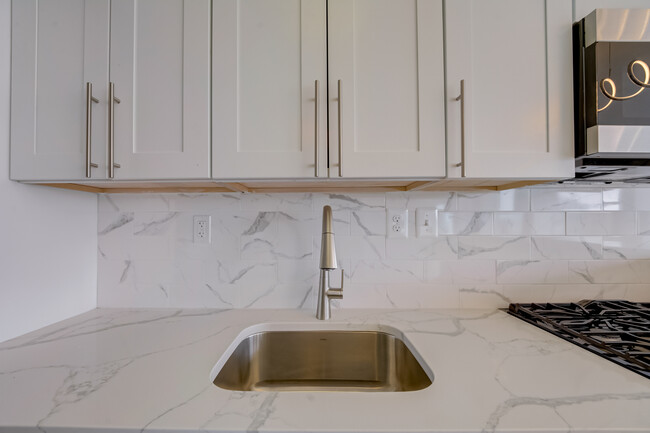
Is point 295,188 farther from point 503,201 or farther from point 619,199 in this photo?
point 619,199

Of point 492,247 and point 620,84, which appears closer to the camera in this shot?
point 620,84

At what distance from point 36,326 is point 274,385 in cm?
81

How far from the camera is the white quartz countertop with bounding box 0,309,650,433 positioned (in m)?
0.56

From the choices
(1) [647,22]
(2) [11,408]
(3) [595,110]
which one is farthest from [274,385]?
(1) [647,22]

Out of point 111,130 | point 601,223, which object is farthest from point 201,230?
point 601,223

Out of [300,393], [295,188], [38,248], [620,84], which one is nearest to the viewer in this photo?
[300,393]

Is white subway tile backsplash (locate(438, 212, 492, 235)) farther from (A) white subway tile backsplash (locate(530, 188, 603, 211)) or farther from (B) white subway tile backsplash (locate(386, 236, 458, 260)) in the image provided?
(A) white subway tile backsplash (locate(530, 188, 603, 211))

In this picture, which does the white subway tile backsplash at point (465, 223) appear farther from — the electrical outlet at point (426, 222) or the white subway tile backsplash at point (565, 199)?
the white subway tile backsplash at point (565, 199)

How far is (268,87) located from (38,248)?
3.02 ft

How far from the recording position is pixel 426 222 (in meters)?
1.26

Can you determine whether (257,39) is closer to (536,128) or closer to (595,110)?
(536,128)

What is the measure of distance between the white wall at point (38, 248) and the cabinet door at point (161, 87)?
339 millimetres

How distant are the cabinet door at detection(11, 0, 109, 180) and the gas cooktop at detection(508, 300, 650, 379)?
59.1 inches

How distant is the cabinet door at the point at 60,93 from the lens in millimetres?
953
